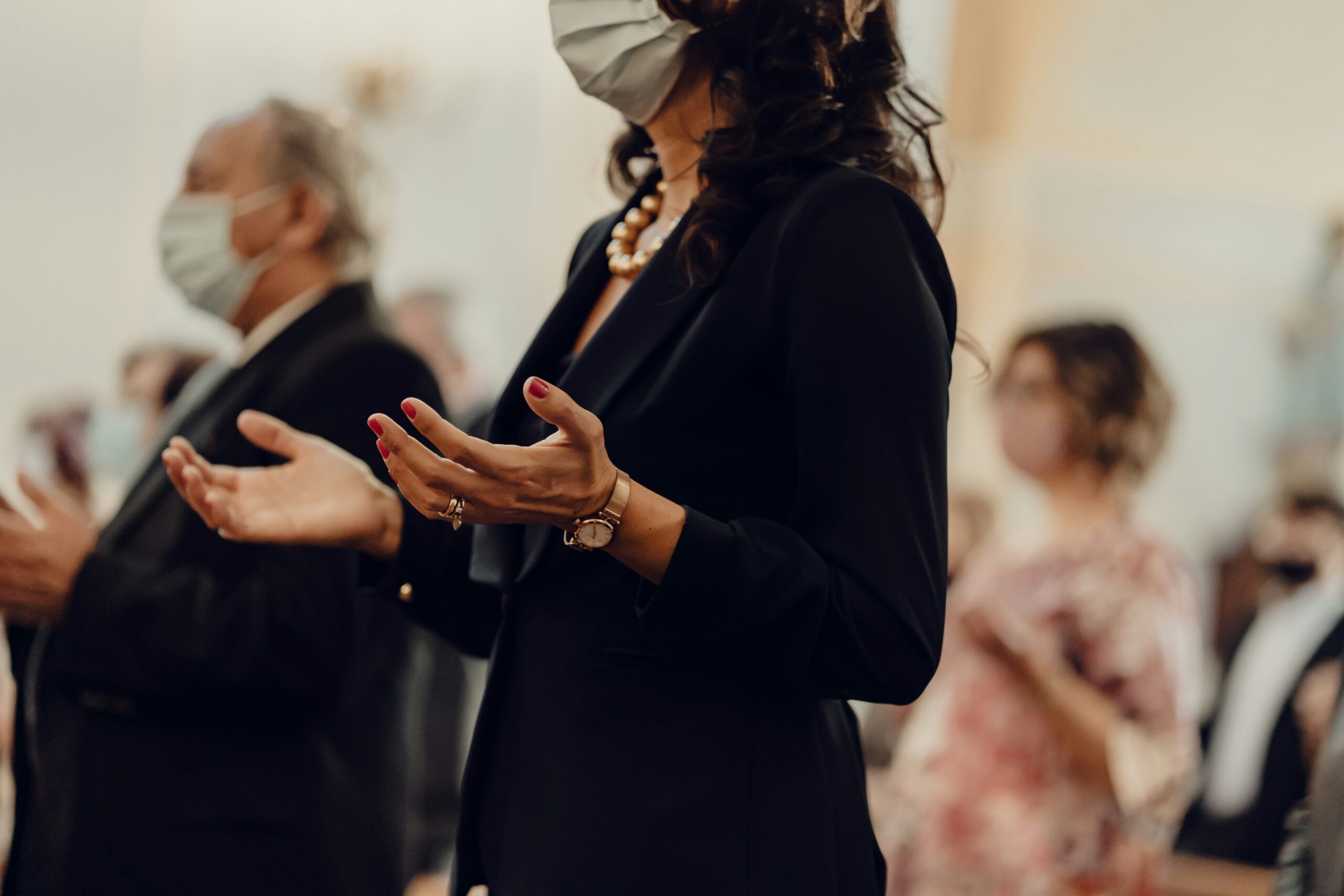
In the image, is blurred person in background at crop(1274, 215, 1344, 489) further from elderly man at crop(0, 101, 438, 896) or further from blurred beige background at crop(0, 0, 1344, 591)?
elderly man at crop(0, 101, 438, 896)

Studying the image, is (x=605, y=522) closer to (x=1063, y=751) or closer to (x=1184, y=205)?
(x=1063, y=751)

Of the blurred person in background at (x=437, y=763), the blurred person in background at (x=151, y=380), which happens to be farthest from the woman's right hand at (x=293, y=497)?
the blurred person in background at (x=151, y=380)

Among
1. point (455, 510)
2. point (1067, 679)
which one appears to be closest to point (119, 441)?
point (1067, 679)

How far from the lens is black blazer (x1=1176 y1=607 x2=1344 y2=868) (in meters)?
3.66

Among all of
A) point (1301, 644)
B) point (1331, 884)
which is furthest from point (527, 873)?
point (1301, 644)

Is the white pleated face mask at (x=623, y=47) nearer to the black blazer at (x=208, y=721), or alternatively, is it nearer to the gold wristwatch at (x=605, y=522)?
the gold wristwatch at (x=605, y=522)

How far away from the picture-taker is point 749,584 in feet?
3.78

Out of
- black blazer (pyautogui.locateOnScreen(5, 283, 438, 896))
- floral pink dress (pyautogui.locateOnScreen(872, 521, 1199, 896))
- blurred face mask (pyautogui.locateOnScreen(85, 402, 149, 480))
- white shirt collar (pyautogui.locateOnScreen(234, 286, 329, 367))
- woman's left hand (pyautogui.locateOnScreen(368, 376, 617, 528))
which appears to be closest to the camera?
woman's left hand (pyautogui.locateOnScreen(368, 376, 617, 528))

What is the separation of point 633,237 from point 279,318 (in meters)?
1.12

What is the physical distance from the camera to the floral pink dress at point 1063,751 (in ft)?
9.41

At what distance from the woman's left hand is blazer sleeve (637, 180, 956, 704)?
0.12 m

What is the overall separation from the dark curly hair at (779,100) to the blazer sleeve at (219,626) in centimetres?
92

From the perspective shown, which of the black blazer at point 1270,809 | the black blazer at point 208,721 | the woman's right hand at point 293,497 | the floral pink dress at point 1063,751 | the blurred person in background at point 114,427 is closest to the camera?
the woman's right hand at point 293,497

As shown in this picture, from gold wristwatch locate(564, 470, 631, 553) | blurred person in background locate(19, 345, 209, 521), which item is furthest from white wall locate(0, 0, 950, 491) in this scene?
gold wristwatch locate(564, 470, 631, 553)
